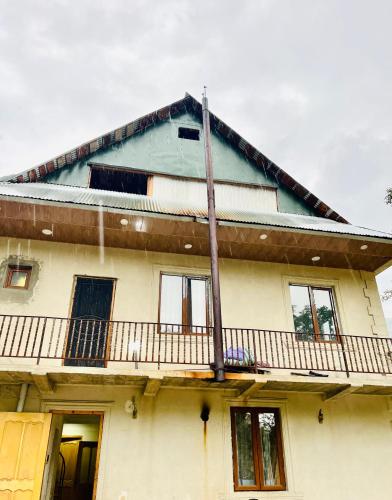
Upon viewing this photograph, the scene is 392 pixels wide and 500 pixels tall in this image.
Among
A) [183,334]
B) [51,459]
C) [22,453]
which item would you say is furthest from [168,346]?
[22,453]

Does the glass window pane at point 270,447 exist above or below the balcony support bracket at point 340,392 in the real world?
below

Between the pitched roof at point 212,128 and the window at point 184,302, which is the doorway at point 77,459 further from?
the pitched roof at point 212,128

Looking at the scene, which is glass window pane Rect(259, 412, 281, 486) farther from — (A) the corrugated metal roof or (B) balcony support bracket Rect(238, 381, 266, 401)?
(A) the corrugated metal roof

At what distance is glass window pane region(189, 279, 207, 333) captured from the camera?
8.86 m

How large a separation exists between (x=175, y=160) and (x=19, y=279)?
540 cm

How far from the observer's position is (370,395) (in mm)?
8523

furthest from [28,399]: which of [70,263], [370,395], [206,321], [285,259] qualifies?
[370,395]

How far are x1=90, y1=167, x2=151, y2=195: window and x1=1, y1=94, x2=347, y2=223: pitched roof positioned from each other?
2.15 feet

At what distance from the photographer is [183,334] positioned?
8133mm

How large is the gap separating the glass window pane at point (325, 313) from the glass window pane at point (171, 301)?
3.69 meters

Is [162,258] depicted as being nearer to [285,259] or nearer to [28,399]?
[285,259]

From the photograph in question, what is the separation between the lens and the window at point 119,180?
10508 mm

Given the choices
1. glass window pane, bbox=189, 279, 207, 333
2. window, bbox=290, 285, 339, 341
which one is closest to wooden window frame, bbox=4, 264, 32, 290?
glass window pane, bbox=189, 279, 207, 333

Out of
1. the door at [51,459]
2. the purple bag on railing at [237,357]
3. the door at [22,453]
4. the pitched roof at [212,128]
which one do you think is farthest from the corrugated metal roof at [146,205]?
the door at [51,459]
